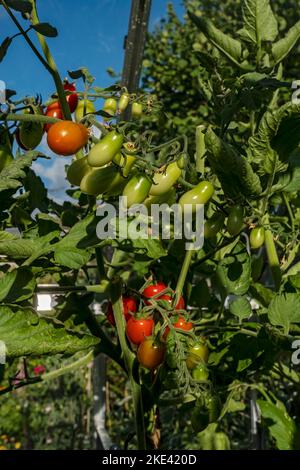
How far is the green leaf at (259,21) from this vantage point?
28.9 inches

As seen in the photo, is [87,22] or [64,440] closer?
[87,22]

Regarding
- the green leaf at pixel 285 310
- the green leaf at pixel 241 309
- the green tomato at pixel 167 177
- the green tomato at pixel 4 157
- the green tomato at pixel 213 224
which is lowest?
the green leaf at pixel 285 310

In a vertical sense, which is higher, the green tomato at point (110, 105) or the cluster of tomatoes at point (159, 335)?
the green tomato at point (110, 105)

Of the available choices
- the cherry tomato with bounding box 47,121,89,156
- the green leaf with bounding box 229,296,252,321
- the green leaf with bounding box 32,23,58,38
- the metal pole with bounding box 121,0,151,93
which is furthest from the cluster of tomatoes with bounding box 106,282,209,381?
the metal pole with bounding box 121,0,151,93

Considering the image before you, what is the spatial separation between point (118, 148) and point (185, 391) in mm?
262

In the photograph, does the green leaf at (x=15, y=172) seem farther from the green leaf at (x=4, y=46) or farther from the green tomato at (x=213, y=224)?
the green tomato at (x=213, y=224)

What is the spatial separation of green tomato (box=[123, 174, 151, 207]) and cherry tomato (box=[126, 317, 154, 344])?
0.17 m

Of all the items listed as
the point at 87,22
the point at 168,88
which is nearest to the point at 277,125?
the point at 87,22

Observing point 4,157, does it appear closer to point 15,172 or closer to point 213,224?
point 15,172

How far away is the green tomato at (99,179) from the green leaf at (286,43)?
0.95 feet

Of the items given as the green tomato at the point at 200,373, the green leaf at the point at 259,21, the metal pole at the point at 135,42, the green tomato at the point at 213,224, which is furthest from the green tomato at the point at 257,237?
the metal pole at the point at 135,42

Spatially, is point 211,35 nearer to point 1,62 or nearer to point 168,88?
point 1,62
